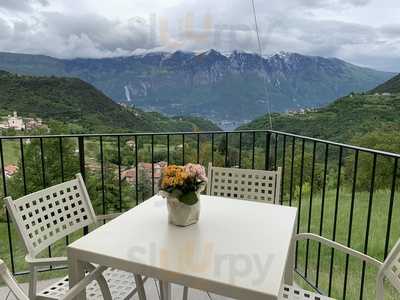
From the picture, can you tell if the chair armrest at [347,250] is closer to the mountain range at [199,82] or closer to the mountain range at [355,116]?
the mountain range at [199,82]

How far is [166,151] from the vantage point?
2.93 m

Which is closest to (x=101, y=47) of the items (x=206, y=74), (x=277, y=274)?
(x=206, y=74)

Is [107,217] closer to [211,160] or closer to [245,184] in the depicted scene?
[245,184]

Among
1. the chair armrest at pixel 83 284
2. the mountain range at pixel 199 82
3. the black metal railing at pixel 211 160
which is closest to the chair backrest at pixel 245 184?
the black metal railing at pixel 211 160

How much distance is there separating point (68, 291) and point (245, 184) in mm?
1266

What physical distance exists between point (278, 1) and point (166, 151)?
260 cm

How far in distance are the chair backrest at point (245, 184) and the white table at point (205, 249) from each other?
1.27 feet

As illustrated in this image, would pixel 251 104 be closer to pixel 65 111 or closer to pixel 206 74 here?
pixel 206 74

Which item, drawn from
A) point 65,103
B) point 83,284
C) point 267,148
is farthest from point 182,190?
point 65,103

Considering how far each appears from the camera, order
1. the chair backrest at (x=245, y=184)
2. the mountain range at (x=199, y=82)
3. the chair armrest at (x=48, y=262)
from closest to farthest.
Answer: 1. the chair armrest at (x=48, y=262)
2. the chair backrest at (x=245, y=184)
3. the mountain range at (x=199, y=82)

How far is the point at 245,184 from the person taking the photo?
204 cm

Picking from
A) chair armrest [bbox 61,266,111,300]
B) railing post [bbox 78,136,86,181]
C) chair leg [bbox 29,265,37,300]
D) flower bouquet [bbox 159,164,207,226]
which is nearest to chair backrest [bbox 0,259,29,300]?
chair armrest [bbox 61,266,111,300]

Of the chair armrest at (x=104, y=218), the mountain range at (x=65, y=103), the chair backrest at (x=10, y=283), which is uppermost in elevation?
the mountain range at (x=65, y=103)

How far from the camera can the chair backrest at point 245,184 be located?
77.8 inches
